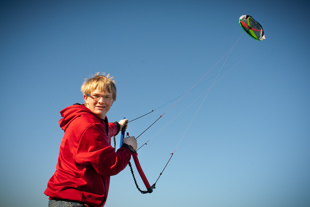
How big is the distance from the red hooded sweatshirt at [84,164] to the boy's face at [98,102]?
0.82 ft

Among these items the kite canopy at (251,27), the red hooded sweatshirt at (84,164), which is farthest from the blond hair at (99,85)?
the kite canopy at (251,27)

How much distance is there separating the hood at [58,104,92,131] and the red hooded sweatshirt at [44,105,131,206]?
60 mm

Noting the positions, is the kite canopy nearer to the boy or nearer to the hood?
the hood

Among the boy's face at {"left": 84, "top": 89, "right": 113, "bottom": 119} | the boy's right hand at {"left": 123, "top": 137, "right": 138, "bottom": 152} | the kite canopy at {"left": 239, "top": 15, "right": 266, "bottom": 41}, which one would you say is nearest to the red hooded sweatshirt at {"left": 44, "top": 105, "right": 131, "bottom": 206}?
the boy's face at {"left": 84, "top": 89, "right": 113, "bottom": 119}

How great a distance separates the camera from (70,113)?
2096mm

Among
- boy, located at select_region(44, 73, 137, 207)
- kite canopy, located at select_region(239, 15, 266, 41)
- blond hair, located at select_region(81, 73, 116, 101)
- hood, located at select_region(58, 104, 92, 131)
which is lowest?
boy, located at select_region(44, 73, 137, 207)

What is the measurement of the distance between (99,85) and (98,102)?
0.64 ft

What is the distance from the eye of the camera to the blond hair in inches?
90.0

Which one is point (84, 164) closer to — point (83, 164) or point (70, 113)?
point (83, 164)

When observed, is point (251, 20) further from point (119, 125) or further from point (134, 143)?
point (134, 143)

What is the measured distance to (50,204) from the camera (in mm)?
1810

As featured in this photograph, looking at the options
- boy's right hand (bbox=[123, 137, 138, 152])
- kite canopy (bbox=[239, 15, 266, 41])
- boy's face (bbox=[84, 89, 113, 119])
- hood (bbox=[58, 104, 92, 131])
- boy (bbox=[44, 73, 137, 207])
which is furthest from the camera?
kite canopy (bbox=[239, 15, 266, 41])

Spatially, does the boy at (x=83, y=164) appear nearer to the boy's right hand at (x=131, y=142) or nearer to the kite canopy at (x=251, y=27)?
the boy's right hand at (x=131, y=142)

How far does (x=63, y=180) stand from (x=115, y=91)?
3.58 feet
